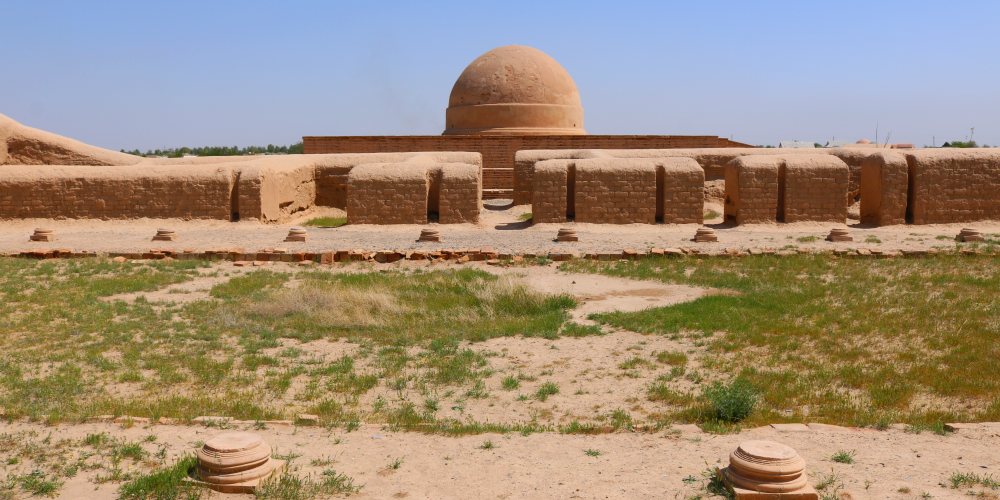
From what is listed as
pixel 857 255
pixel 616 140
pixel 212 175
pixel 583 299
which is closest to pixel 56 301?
pixel 583 299

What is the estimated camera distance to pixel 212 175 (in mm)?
16766

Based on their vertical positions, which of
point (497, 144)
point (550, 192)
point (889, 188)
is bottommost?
point (550, 192)

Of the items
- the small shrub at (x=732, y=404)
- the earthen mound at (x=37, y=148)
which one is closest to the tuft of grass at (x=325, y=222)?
the earthen mound at (x=37, y=148)

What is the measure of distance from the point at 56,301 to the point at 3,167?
9.78 meters

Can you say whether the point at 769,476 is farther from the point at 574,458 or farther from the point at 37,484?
the point at 37,484

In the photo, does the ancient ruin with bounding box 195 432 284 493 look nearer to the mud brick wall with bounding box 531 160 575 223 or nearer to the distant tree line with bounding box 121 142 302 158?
the mud brick wall with bounding box 531 160 575 223

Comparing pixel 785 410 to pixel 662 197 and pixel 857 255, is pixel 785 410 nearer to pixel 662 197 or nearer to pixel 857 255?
pixel 857 255

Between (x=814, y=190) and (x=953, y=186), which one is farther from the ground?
(x=953, y=186)

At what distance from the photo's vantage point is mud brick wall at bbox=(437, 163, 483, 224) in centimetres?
1673

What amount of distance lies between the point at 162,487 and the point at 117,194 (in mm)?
14014

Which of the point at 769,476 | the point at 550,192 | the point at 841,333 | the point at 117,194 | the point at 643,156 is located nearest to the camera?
the point at 769,476

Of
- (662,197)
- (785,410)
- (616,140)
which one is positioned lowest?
(785,410)

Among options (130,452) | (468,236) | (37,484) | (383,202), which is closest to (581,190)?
(468,236)

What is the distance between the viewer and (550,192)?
16.5 metres
